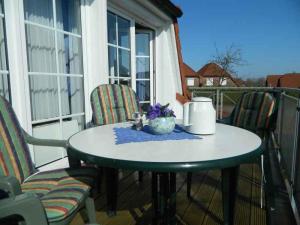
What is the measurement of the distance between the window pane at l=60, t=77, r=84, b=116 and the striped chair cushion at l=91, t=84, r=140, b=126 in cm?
46

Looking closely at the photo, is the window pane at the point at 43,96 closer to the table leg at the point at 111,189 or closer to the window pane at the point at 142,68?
the table leg at the point at 111,189

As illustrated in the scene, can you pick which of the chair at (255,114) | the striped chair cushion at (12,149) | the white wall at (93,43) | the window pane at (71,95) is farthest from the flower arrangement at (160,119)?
the white wall at (93,43)

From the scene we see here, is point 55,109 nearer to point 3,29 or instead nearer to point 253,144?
point 3,29

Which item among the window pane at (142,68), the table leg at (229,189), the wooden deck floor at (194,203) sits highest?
the window pane at (142,68)

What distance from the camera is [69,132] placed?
2.62 metres

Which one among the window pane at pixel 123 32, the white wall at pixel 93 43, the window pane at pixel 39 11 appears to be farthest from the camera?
the window pane at pixel 123 32

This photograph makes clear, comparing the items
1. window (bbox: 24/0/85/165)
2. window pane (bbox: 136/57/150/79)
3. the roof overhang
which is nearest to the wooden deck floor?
window (bbox: 24/0/85/165)

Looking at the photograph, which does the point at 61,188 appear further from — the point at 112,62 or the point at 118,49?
the point at 118,49

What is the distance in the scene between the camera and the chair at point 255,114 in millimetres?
1949

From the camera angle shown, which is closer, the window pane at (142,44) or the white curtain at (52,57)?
the white curtain at (52,57)

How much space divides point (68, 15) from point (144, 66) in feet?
7.00

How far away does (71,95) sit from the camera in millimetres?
2668

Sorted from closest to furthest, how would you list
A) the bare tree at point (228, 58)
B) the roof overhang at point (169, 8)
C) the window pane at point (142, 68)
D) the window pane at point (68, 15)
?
the window pane at point (68, 15)
the roof overhang at point (169, 8)
the window pane at point (142, 68)
the bare tree at point (228, 58)

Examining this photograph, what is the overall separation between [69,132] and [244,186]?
75.7 inches
